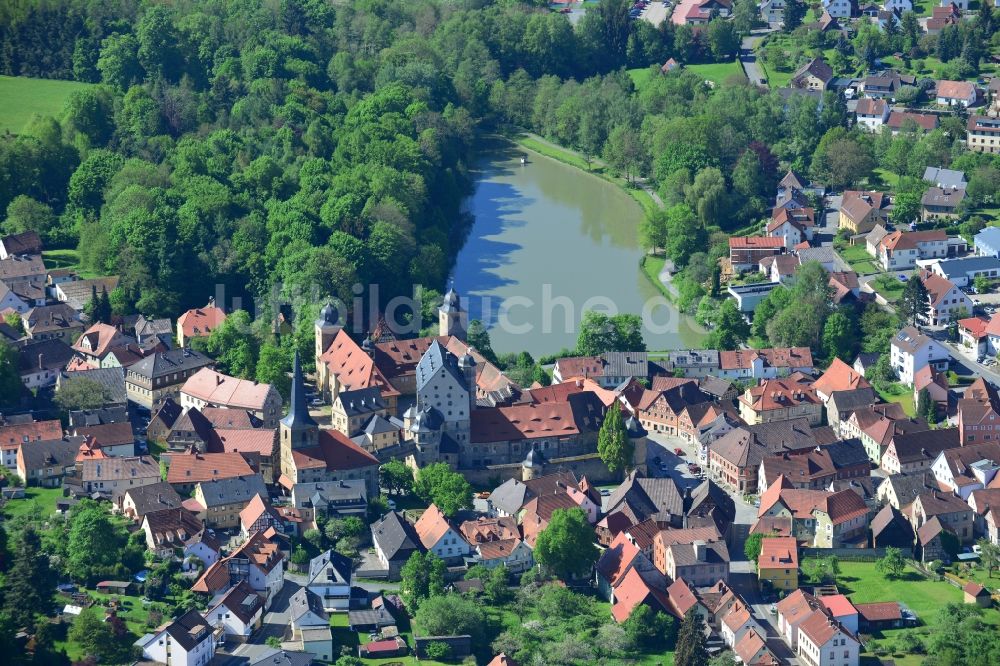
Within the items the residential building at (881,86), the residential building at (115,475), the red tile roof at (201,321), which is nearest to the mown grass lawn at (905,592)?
the residential building at (115,475)

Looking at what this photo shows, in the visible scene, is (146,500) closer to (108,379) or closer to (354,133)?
(108,379)

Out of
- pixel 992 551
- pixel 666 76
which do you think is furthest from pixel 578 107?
pixel 992 551

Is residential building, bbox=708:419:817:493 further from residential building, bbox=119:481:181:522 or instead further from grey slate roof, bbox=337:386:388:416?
residential building, bbox=119:481:181:522

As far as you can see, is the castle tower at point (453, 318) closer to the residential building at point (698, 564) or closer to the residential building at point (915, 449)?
the residential building at point (915, 449)

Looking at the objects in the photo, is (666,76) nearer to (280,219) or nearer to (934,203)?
(934,203)

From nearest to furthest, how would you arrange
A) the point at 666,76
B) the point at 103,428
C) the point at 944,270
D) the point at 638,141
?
the point at 103,428
the point at 944,270
the point at 638,141
the point at 666,76

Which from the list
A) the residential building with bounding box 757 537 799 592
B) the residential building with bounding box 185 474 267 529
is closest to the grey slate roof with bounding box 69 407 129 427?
the residential building with bounding box 185 474 267 529
